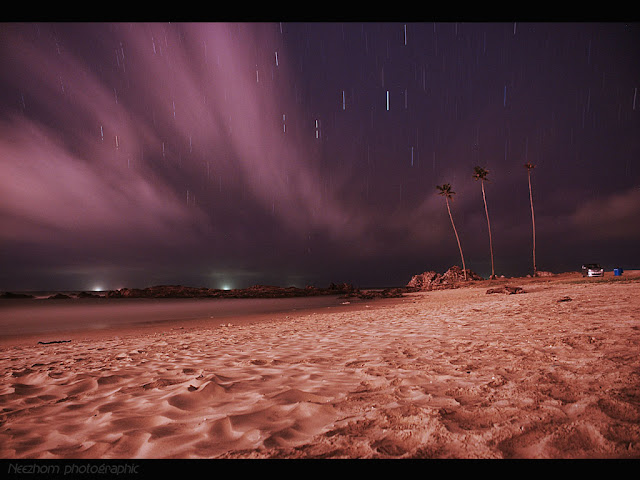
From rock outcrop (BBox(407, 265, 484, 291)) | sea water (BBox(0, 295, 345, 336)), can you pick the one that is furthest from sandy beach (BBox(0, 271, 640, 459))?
rock outcrop (BBox(407, 265, 484, 291))

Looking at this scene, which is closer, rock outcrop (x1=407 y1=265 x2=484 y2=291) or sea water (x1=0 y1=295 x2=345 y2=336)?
sea water (x1=0 y1=295 x2=345 y2=336)

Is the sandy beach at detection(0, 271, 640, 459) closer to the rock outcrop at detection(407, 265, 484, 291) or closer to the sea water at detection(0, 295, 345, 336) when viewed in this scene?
the sea water at detection(0, 295, 345, 336)

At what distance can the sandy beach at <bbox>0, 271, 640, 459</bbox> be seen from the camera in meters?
1.75

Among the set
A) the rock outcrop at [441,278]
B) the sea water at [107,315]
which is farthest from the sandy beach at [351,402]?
the rock outcrop at [441,278]

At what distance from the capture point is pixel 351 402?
2451mm

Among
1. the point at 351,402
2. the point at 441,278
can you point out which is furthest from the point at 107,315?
the point at 441,278

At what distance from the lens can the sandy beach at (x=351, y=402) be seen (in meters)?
1.75

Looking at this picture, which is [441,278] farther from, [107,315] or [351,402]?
[351,402]

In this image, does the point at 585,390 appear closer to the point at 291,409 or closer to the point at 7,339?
the point at 291,409

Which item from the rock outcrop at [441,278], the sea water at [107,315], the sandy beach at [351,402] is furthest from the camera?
the rock outcrop at [441,278]

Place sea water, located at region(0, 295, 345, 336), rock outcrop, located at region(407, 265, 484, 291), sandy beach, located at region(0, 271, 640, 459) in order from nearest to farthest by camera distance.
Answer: sandy beach, located at region(0, 271, 640, 459), sea water, located at region(0, 295, 345, 336), rock outcrop, located at region(407, 265, 484, 291)

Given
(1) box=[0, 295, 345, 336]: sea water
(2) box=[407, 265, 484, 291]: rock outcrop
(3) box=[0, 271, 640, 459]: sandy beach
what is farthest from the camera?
(2) box=[407, 265, 484, 291]: rock outcrop

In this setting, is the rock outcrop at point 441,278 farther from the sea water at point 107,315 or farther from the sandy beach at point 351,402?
the sandy beach at point 351,402
